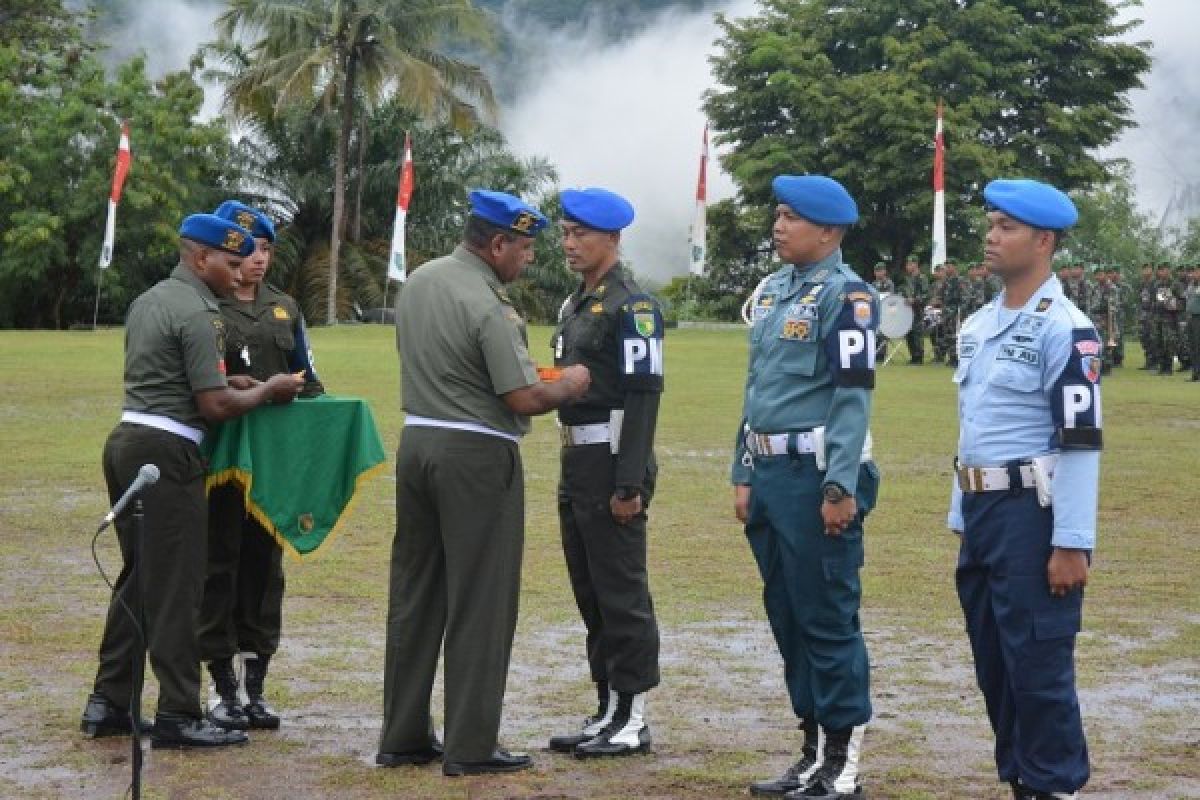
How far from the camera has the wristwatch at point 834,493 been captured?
20.6 ft

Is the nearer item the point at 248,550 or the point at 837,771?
the point at 837,771

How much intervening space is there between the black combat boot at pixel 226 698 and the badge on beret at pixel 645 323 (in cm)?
207

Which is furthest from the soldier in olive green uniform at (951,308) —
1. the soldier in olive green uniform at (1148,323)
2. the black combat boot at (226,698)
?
the black combat boot at (226,698)

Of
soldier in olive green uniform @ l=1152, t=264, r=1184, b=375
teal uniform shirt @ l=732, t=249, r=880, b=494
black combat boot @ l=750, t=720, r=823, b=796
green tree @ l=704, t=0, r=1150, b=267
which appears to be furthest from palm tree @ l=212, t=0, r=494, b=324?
black combat boot @ l=750, t=720, r=823, b=796

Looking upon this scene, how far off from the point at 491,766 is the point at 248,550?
157cm

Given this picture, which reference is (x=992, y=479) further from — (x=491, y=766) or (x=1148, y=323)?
(x=1148, y=323)

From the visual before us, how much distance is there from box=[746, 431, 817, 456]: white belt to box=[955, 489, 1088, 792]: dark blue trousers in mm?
744

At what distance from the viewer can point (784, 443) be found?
6.48 meters

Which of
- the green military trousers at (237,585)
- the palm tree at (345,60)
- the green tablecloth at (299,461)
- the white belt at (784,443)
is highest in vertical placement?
the palm tree at (345,60)

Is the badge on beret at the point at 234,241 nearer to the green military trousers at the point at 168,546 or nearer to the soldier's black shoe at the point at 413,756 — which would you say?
the green military trousers at the point at 168,546

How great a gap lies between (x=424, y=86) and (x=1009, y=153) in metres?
14.6

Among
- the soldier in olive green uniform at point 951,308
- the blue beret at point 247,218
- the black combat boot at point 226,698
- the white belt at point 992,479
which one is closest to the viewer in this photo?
the white belt at point 992,479

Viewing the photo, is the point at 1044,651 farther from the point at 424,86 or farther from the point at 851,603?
the point at 424,86

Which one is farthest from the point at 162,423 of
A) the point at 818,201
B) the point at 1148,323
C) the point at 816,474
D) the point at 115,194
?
the point at 115,194
